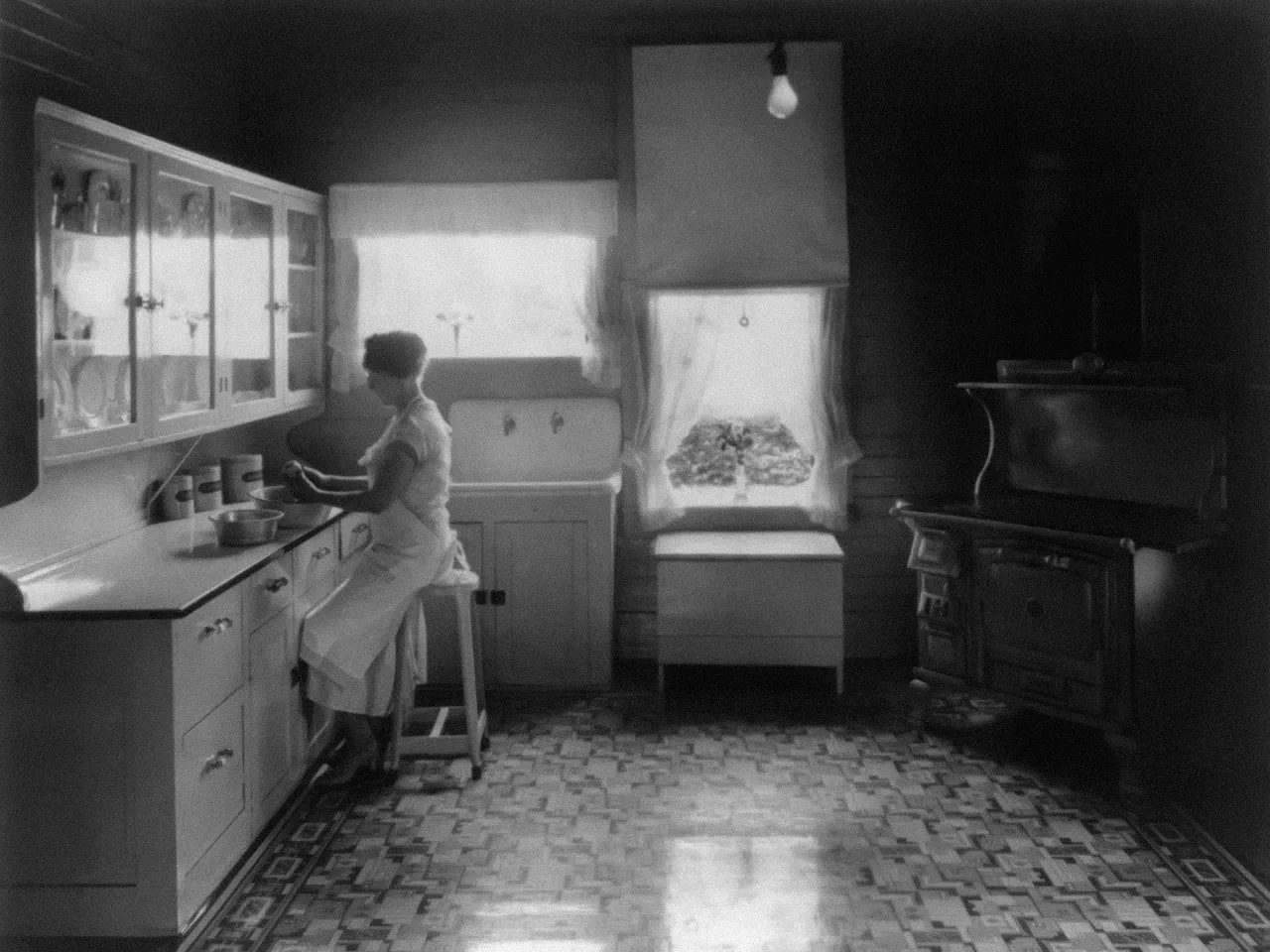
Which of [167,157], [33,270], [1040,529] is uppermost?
[167,157]

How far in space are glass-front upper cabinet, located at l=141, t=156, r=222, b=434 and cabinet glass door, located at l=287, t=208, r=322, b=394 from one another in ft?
2.90

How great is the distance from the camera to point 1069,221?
4984mm

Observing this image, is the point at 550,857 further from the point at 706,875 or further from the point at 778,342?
the point at 778,342

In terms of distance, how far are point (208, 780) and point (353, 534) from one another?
1688 millimetres

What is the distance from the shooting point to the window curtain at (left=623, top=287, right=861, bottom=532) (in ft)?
18.1

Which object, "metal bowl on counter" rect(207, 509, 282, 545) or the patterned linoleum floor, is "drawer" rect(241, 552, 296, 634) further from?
the patterned linoleum floor

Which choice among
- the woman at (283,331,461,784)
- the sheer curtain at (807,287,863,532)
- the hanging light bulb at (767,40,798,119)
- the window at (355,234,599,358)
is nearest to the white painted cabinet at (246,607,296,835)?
the woman at (283,331,461,784)

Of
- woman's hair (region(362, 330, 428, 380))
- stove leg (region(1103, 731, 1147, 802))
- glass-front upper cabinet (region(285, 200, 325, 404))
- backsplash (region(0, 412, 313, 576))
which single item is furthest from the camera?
glass-front upper cabinet (region(285, 200, 325, 404))

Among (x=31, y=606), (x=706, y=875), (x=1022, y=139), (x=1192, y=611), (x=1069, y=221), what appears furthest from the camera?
(x=1022, y=139)

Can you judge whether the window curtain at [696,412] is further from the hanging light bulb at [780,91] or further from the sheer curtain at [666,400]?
the hanging light bulb at [780,91]

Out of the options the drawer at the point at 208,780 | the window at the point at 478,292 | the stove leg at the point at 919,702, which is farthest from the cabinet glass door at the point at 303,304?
the stove leg at the point at 919,702

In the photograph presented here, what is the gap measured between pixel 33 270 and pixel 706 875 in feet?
7.56

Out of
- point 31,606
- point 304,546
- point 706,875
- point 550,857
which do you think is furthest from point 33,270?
point 706,875

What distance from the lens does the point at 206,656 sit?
3.15 meters
